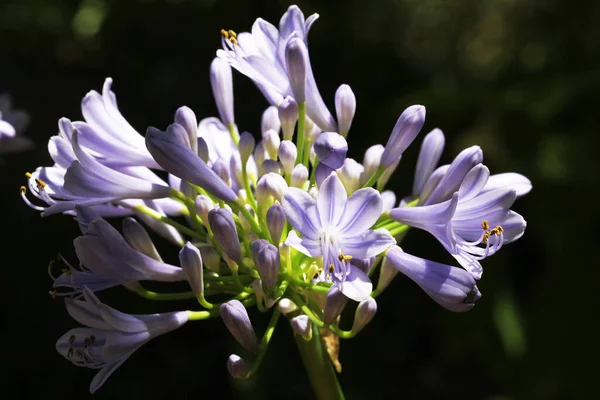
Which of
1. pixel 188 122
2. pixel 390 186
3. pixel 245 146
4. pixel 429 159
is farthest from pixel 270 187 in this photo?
pixel 390 186

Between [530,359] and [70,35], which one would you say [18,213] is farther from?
[530,359]

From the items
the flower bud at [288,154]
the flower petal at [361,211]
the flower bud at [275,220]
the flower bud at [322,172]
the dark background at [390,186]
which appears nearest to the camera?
the flower petal at [361,211]

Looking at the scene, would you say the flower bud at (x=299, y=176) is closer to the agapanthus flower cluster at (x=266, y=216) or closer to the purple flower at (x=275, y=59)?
the agapanthus flower cluster at (x=266, y=216)

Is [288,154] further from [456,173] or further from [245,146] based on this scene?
[456,173]

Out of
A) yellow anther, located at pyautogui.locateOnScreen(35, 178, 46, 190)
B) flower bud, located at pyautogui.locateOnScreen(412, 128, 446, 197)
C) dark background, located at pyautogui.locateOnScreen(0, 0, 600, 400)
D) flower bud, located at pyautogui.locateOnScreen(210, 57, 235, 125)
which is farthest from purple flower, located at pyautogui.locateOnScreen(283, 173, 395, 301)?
dark background, located at pyautogui.locateOnScreen(0, 0, 600, 400)

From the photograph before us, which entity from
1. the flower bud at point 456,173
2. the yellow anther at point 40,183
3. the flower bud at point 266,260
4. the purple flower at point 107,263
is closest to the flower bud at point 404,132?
the flower bud at point 456,173

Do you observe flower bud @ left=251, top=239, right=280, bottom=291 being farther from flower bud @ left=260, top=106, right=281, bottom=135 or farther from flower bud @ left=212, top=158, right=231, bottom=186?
flower bud @ left=260, top=106, right=281, bottom=135
